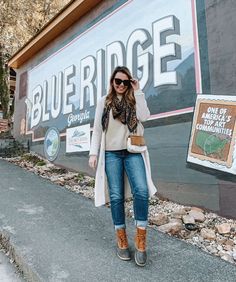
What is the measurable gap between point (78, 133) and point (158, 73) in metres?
2.84

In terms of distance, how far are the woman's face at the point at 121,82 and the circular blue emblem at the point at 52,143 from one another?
5437mm

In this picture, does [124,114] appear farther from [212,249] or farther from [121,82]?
[212,249]

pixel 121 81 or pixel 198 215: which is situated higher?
pixel 121 81

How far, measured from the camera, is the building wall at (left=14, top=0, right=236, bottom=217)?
13.2ft

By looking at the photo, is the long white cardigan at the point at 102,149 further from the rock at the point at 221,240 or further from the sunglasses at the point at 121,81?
the rock at the point at 221,240

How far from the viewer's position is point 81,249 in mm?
3230

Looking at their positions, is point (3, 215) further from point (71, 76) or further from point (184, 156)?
point (71, 76)

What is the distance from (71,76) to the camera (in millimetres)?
7922

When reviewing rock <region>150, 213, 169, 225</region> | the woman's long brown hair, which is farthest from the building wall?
the woman's long brown hair

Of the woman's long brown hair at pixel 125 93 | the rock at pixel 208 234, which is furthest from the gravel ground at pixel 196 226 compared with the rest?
the woman's long brown hair at pixel 125 93

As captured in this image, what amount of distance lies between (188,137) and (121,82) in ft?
6.06

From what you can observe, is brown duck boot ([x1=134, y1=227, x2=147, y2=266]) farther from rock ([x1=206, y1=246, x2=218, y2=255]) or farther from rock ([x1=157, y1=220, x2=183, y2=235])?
rock ([x1=157, y1=220, x2=183, y2=235])

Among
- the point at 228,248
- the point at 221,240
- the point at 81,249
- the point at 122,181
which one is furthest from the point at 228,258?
the point at 81,249

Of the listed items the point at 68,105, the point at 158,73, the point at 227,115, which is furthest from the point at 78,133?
the point at 227,115
